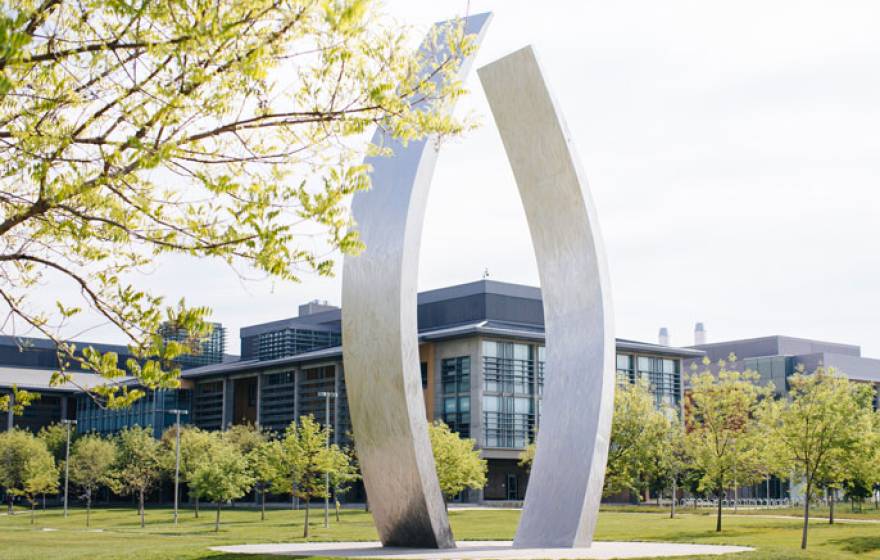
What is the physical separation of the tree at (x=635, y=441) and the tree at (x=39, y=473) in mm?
31366

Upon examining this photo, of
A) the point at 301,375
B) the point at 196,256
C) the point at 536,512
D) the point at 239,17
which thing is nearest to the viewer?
the point at 239,17

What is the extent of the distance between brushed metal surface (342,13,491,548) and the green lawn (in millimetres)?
2895

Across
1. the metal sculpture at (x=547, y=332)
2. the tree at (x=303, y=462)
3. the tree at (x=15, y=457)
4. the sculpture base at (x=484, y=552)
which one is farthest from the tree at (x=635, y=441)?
the tree at (x=15, y=457)

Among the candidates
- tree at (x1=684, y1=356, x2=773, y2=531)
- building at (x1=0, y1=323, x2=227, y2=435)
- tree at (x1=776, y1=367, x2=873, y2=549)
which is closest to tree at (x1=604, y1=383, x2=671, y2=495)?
tree at (x1=684, y1=356, x2=773, y2=531)

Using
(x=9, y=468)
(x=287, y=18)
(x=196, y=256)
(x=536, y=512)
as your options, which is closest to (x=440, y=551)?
(x=536, y=512)

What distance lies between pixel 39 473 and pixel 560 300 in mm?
51592

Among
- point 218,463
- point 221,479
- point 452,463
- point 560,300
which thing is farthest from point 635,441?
point 560,300

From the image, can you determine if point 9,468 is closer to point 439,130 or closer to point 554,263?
point 554,263

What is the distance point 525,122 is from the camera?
818 inches

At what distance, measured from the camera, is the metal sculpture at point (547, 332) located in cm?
1897

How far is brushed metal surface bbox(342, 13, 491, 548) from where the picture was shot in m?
18.8

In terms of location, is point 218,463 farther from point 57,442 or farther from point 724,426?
point 57,442

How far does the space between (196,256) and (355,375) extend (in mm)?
10656

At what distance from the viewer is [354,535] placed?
117 feet
